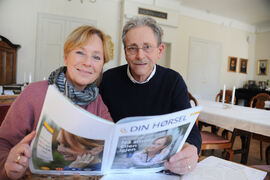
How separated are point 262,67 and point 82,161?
330 inches

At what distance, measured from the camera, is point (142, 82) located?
4.39 feet

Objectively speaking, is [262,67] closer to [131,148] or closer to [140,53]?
[140,53]

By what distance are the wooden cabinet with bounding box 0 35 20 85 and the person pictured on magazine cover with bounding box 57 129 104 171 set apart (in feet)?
13.3

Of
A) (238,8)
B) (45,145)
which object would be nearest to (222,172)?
(45,145)

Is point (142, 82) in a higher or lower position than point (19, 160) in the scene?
higher

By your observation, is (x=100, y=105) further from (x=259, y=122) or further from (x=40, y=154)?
(x=259, y=122)

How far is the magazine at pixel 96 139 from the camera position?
0.52m

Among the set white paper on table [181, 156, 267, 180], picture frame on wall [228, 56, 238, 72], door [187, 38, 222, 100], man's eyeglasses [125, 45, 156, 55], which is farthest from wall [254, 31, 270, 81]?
white paper on table [181, 156, 267, 180]

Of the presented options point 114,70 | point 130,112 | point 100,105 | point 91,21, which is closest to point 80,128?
point 100,105

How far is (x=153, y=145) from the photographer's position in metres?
0.64

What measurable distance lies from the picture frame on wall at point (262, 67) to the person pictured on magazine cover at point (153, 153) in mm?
8016

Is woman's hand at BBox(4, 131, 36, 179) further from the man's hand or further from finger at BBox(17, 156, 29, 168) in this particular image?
the man's hand

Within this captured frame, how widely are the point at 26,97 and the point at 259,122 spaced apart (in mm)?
1901

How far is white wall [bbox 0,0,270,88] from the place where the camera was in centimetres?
433
